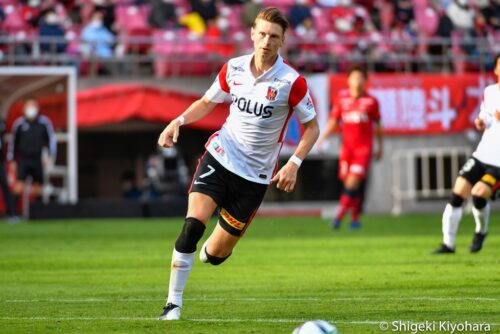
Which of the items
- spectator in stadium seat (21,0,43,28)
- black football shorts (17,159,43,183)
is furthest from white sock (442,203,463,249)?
spectator in stadium seat (21,0,43,28)

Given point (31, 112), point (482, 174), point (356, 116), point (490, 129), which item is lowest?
point (31, 112)

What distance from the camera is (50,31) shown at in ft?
95.5

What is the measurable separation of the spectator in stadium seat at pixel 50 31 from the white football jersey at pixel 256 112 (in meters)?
19.1

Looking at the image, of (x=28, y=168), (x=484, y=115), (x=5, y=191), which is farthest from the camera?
(x=28, y=168)

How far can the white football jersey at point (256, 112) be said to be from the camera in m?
10.0

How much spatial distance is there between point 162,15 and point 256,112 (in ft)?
70.5

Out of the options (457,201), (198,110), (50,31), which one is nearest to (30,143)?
(50,31)

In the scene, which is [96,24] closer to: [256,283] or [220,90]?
[256,283]

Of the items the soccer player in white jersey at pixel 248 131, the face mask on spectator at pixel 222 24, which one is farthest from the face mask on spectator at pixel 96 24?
the soccer player in white jersey at pixel 248 131

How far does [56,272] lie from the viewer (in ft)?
47.3

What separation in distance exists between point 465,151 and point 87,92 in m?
9.39

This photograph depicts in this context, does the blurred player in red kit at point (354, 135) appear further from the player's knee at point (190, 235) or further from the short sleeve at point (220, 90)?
the player's knee at point (190, 235)

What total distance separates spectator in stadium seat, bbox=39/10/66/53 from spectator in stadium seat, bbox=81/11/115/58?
0.66m

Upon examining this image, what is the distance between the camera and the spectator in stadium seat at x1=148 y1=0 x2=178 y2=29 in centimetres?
3108
